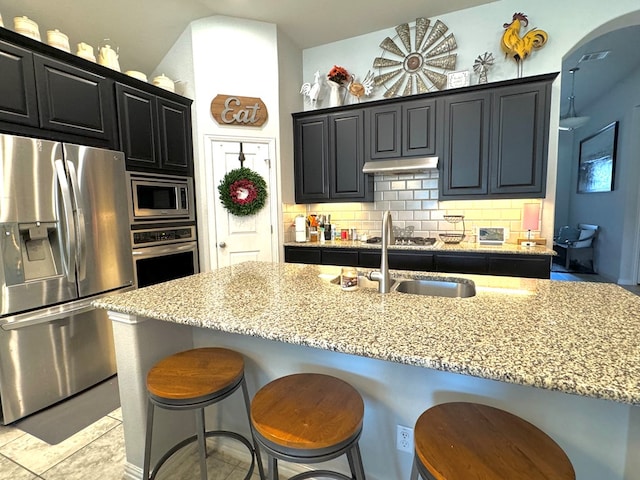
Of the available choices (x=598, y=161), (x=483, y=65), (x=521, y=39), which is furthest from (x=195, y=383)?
(x=598, y=161)

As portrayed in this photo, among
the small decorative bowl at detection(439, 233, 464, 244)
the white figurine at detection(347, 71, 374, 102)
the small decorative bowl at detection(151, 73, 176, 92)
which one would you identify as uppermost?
the white figurine at detection(347, 71, 374, 102)

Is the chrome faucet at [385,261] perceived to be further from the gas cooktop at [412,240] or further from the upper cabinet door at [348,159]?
the upper cabinet door at [348,159]

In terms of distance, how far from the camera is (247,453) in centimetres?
167

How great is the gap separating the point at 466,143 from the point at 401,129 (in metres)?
0.65

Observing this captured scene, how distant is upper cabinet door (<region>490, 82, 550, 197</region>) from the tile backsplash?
1.08 ft

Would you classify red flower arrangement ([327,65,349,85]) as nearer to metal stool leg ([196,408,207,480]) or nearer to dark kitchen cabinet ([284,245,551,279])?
dark kitchen cabinet ([284,245,551,279])

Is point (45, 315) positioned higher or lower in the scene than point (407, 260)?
lower

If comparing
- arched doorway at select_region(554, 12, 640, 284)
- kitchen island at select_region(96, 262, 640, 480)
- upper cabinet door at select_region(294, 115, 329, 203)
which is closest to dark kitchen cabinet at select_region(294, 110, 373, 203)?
upper cabinet door at select_region(294, 115, 329, 203)

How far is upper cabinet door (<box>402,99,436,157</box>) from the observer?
313cm

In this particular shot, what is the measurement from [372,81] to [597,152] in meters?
5.04

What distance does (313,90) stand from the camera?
12.0 ft

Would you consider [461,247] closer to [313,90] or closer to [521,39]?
[521,39]

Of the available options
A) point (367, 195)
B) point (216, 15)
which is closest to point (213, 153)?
point (216, 15)

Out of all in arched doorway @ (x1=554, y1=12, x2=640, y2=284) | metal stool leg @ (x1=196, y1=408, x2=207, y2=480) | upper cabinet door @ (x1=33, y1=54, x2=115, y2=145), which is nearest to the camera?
metal stool leg @ (x1=196, y1=408, x2=207, y2=480)
